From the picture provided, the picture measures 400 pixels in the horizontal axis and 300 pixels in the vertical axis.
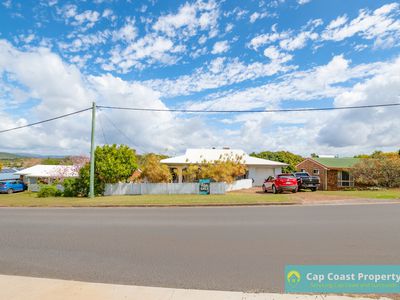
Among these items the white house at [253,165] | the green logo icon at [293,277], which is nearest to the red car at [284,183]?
the white house at [253,165]

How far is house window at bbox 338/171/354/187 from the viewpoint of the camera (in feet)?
105

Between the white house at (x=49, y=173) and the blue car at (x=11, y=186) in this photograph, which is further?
the white house at (x=49, y=173)

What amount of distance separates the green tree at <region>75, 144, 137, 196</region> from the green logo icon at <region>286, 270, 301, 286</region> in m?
21.5

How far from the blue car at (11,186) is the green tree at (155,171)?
20770mm

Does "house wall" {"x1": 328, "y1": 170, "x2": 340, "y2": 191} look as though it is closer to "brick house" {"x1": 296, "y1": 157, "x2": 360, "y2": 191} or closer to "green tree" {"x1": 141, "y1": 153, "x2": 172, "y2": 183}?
"brick house" {"x1": 296, "y1": 157, "x2": 360, "y2": 191}

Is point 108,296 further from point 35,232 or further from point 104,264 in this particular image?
point 35,232

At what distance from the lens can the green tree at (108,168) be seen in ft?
80.0

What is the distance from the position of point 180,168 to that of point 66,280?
83.8 feet

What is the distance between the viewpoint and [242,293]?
4.28 meters

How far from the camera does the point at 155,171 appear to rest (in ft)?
84.6

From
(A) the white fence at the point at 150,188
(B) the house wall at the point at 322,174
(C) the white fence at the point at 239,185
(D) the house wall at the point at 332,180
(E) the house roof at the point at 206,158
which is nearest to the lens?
(A) the white fence at the point at 150,188

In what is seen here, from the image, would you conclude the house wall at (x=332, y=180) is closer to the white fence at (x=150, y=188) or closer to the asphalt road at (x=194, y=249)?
the white fence at (x=150, y=188)

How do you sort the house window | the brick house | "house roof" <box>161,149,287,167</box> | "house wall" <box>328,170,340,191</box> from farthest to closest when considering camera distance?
"house wall" <box>328,170,340,191</box> < the brick house < the house window < "house roof" <box>161,149,287,167</box>

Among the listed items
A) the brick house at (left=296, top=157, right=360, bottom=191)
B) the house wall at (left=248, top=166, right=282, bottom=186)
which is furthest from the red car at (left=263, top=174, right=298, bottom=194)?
the brick house at (left=296, top=157, right=360, bottom=191)
